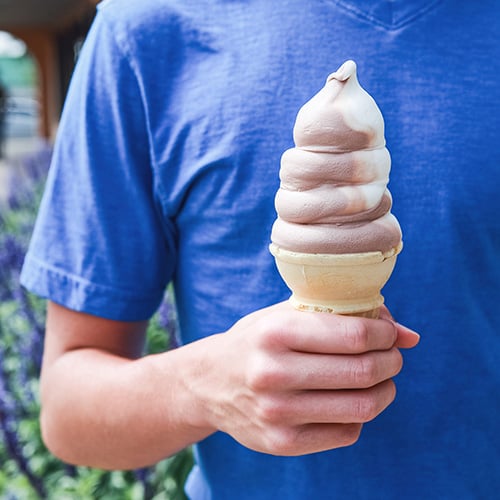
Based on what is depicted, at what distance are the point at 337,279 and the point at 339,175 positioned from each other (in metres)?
0.15

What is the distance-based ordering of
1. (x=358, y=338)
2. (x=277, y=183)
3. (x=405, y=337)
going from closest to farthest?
(x=358, y=338), (x=405, y=337), (x=277, y=183)

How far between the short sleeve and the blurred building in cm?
1908

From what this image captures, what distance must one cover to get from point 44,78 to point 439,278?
26222mm

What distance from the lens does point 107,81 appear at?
1.49 m

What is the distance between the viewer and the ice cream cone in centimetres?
114

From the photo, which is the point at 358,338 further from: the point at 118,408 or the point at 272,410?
the point at 118,408

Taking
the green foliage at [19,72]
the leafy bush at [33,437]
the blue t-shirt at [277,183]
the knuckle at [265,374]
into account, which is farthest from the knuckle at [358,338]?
the green foliage at [19,72]

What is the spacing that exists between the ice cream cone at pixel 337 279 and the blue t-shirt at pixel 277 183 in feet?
0.71

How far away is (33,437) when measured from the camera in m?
3.11

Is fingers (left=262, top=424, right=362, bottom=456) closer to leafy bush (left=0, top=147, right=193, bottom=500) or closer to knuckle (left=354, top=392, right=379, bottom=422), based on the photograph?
knuckle (left=354, top=392, right=379, bottom=422)

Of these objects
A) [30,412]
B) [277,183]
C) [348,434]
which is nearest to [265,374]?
[348,434]

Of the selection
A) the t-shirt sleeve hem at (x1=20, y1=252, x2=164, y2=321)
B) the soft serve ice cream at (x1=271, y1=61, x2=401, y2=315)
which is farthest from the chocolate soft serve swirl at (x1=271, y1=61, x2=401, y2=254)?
the t-shirt sleeve hem at (x1=20, y1=252, x2=164, y2=321)

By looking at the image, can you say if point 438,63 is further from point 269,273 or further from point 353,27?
point 269,273

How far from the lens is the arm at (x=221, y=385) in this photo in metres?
1.13
